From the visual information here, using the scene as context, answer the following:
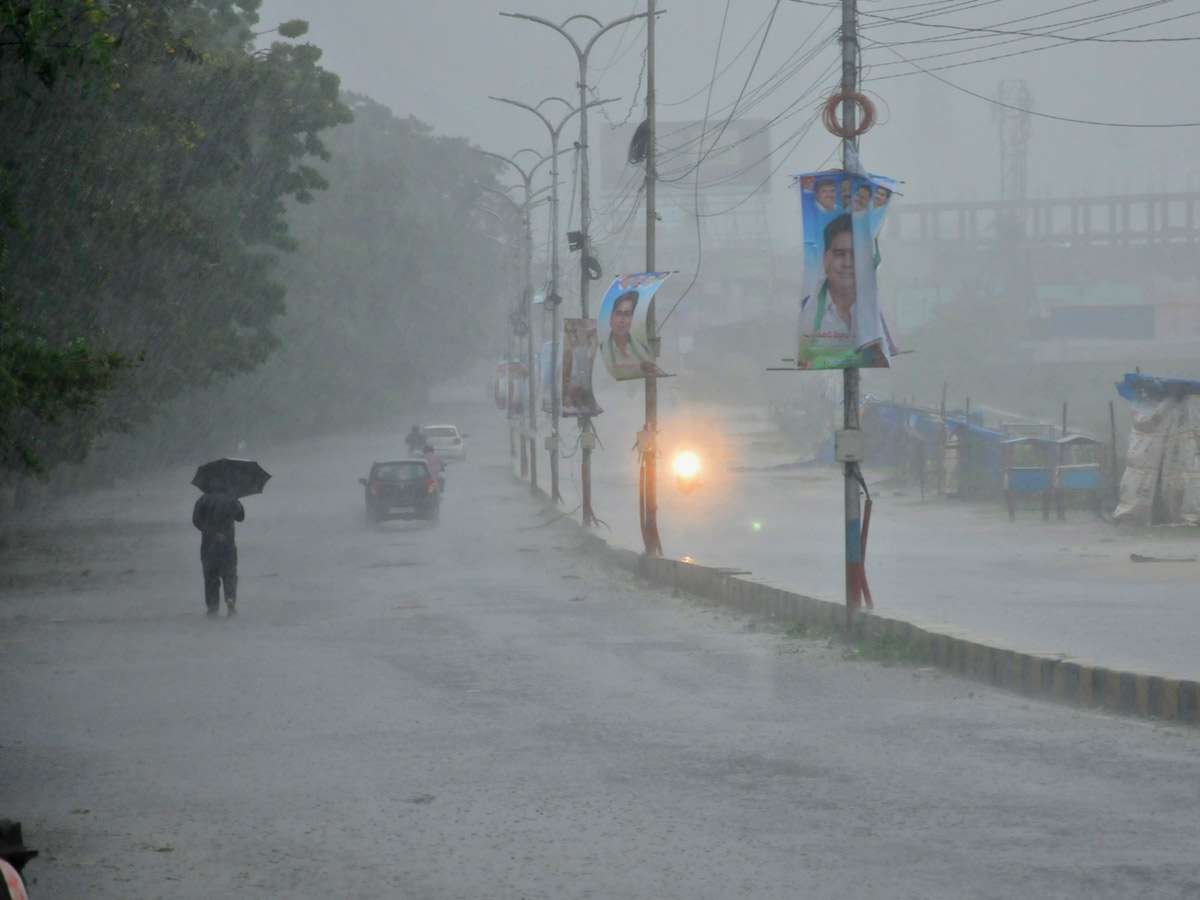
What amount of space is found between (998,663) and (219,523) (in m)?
9.98

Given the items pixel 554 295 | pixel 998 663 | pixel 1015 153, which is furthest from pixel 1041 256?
pixel 998 663

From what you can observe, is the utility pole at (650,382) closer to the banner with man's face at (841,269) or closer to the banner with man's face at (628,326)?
the banner with man's face at (628,326)

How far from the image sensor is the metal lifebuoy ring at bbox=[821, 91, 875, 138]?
14258 millimetres

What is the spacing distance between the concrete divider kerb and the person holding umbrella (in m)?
5.70

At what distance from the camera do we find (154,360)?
30750mm

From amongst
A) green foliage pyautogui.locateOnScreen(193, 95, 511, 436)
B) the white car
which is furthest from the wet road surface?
green foliage pyautogui.locateOnScreen(193, 95, 511, 436)

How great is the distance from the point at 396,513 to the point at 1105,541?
16.0 m

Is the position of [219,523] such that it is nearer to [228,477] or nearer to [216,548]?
[216,548]

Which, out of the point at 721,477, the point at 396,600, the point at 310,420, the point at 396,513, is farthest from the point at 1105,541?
the point at 310,420

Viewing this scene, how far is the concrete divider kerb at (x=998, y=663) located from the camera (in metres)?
9.60

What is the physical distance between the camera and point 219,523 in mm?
18047

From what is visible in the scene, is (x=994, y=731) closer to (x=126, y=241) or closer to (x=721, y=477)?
(x=126, y=241)

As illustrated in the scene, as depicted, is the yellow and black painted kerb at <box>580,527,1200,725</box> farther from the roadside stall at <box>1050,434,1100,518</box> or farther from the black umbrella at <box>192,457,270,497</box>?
the roadside stall at <box>1050,434,1100,518</box>

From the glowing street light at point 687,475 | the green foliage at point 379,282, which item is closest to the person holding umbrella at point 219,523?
the glowing street light at point 687,475
